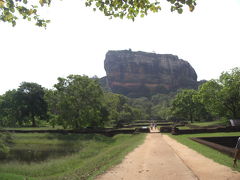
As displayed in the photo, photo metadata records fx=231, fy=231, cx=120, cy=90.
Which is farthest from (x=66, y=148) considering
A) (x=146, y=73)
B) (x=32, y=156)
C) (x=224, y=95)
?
(x=146, y=73)

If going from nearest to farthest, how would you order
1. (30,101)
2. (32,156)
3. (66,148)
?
(32,156)
(66,148)
(30,101)

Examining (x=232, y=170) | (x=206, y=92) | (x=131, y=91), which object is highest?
(x=131, y=91)

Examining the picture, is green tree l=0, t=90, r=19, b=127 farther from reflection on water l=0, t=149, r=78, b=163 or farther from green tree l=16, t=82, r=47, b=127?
reflection on water l=0, t=149, r=78, b=163

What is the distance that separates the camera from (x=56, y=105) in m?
36.6

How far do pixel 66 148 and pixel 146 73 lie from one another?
165413mm

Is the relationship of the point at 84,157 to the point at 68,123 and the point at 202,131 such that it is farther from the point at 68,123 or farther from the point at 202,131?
the point at 68,123

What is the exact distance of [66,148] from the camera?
84.0ft

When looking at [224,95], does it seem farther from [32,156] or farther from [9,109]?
[9,109]

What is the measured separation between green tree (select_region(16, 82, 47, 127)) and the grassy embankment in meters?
17.6

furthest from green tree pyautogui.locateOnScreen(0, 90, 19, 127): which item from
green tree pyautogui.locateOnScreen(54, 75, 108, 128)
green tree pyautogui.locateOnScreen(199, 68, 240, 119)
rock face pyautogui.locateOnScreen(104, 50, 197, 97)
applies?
rock face pyautogui.locateOnScreen(104, 50, 197, 97)

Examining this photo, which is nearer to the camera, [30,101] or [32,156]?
[32,156]

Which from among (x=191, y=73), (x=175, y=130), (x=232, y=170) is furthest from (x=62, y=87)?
(x=191, y=73)

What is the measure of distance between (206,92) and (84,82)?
67.8ft

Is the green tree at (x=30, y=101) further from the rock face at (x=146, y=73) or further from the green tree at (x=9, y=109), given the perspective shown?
the rock face at (x=146, y=73)
